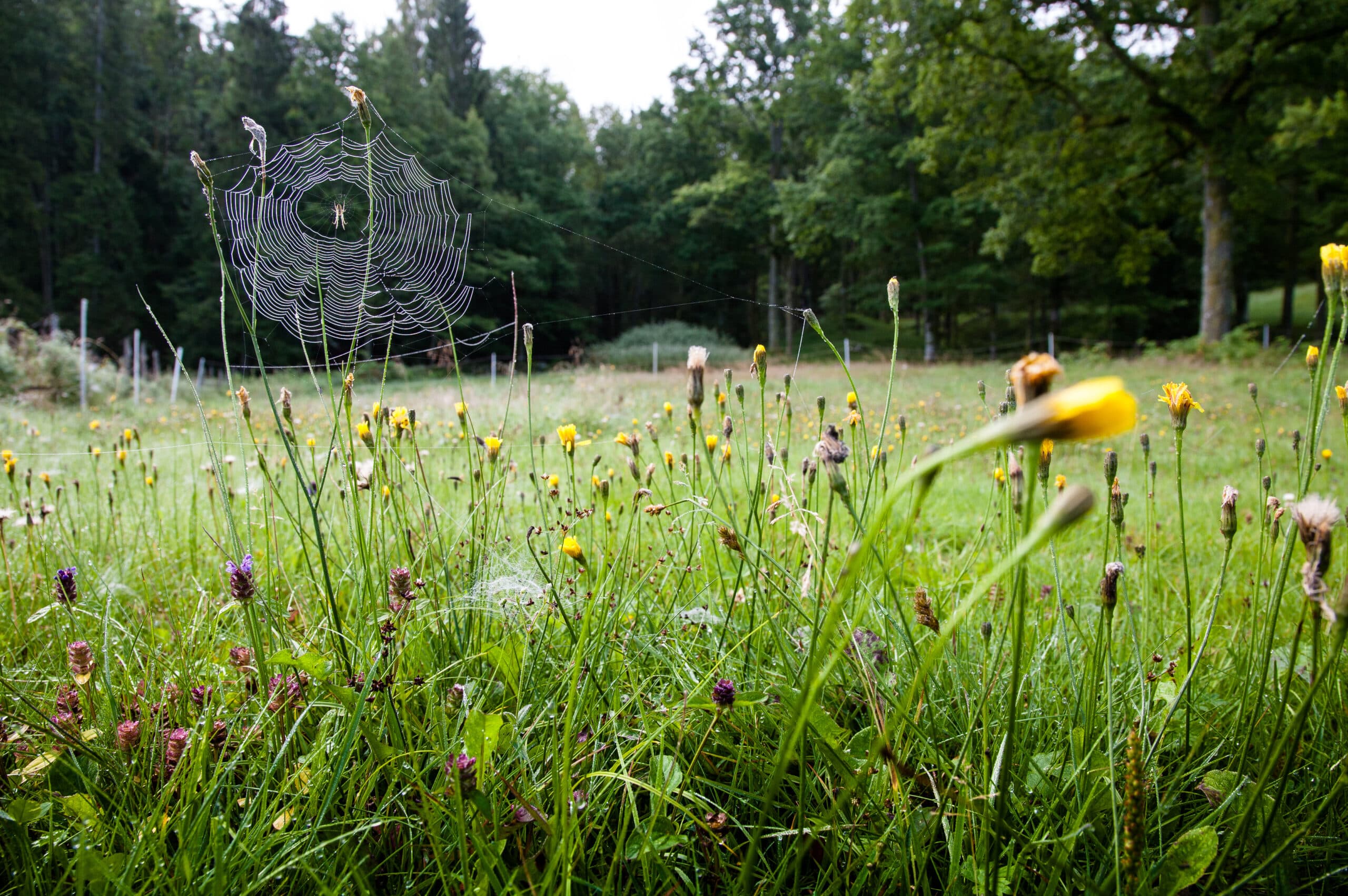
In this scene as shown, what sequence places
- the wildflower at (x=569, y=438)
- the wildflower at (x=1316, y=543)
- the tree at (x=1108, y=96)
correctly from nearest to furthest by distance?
the wildflower at (x=1316, y=543)
the wildflower at (x=569, y=438)
the tree at (x=1108, y=96)

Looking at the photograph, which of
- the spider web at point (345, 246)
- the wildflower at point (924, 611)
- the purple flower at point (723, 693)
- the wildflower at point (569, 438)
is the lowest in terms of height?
the purple flower at point (723, 693)

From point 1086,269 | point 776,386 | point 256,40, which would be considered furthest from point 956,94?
point 256,40

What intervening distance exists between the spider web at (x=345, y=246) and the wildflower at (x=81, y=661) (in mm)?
508

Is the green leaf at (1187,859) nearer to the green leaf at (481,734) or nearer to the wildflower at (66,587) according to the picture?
the green leaf at (481,734)

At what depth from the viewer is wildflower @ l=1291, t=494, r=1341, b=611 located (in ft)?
1.72

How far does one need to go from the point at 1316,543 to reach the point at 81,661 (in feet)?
4.41

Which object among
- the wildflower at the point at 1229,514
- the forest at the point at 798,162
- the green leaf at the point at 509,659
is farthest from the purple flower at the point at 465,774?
the forest at the point at 798,162

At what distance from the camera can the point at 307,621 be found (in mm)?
1175

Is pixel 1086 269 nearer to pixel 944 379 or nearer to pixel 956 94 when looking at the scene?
pixel 956 94

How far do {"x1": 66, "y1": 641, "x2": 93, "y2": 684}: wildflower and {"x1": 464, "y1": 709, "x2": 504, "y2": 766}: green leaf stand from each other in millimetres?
539

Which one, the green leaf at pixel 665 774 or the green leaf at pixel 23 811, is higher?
the green leaf at pixel 665 774

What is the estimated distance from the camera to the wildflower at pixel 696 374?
0.87 m

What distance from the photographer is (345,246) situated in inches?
118

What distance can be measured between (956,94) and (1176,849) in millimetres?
15395
